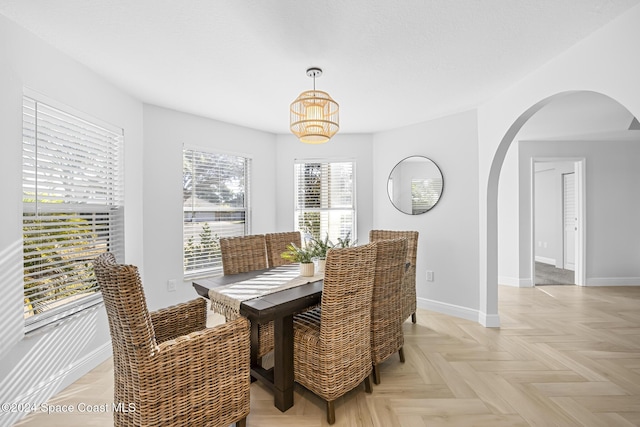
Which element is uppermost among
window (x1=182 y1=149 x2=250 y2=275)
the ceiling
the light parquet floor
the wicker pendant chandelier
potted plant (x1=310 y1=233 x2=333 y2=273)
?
the ceiling

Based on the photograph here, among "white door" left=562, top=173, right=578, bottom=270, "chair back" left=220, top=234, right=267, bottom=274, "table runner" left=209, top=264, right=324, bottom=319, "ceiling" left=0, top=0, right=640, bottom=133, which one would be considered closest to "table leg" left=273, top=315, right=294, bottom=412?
"table runner" left=209, top=264, right=324, bottom=319

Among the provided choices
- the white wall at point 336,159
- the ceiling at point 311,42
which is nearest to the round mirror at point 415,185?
the white wall at point 336,159

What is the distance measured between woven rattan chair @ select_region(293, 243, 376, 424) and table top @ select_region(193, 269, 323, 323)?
140 mm

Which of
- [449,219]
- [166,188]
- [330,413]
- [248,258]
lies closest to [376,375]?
[330,413]

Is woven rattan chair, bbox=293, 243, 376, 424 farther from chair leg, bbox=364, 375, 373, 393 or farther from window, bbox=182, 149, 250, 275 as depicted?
window, bbox=182, 149, 250, 275

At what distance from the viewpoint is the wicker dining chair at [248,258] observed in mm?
2475

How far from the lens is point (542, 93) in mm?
2451

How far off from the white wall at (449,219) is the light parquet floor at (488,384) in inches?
16.5

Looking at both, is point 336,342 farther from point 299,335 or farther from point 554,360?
point 554,360

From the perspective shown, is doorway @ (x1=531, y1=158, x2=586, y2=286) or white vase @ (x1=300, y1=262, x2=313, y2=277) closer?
white vase @ (x1=300, y1=262, x2=313, y2=277)

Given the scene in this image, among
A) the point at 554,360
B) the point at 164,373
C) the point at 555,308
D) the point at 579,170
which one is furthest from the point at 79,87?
the point at 579,170

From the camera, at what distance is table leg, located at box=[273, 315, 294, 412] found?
190 centimetres

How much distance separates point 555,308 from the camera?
12.7ft

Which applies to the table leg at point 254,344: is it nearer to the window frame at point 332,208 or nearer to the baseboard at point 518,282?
the window frame at point 332,208
